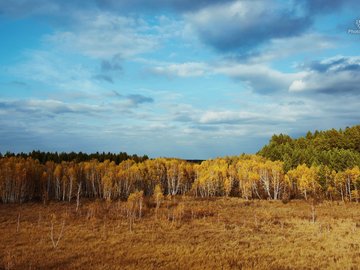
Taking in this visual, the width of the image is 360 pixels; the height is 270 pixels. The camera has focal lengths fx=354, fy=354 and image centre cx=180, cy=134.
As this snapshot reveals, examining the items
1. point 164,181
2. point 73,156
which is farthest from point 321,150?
point 73,156

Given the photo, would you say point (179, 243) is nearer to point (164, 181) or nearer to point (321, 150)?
point (164, 181)

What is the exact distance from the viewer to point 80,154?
156m

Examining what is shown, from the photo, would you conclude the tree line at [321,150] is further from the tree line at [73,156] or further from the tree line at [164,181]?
the tree line at [73,156]

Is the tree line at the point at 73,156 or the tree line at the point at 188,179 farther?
the tree line at the point at 73,156

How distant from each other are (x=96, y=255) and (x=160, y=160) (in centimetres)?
10014

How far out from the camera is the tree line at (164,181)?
95.8 m

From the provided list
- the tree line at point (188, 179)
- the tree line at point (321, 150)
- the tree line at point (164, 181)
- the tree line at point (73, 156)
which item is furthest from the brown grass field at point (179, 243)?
the tree line at point (73, 156)

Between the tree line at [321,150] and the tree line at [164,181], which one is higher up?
the tree line at [321,150]

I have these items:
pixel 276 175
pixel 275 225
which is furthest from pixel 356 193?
pixel 275 225

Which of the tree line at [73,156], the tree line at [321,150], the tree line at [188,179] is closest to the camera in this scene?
the tree line at [188,179]

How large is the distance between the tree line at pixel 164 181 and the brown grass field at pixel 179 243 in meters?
36.6

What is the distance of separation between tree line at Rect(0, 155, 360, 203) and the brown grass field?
36605 millimetres

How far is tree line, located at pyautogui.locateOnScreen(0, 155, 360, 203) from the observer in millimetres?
95750

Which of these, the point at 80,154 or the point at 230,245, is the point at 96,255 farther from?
the point at 80,154
